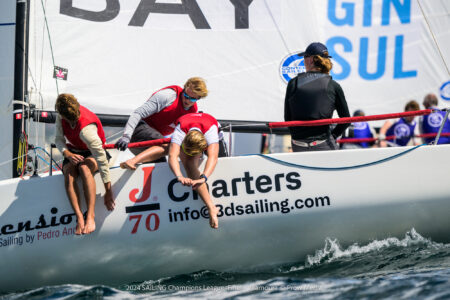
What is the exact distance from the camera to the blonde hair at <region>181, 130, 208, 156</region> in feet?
14.3

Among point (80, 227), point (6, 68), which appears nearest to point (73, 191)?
point (80, 227)

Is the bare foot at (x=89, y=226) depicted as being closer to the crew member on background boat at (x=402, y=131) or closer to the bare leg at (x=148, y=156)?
the bare leg at (x=148, y=156)

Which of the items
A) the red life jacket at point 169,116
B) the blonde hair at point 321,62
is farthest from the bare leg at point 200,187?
the blonde hair at point 321,62

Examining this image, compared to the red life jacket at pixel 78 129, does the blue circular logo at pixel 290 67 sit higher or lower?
higher

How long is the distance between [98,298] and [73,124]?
1.24 m

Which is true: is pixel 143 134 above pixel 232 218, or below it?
above

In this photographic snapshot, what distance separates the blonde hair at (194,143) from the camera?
14.3 ft

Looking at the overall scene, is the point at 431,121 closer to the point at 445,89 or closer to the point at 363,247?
the point at 445,89

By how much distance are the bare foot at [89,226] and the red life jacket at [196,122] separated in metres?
0.91

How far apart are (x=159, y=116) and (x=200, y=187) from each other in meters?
0.80

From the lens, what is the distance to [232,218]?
451 cm

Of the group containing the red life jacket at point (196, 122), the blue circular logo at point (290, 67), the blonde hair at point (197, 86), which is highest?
the blue circular logo at point (290, 67)

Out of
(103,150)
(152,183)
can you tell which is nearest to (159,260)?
(152,183)

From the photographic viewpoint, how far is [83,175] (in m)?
4.49
